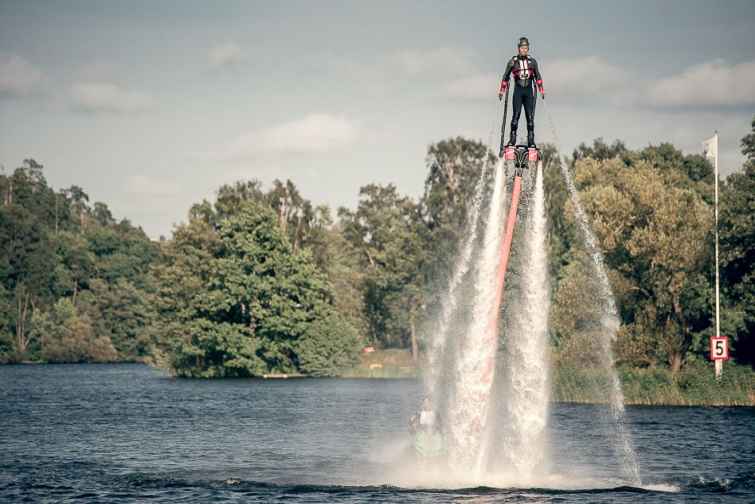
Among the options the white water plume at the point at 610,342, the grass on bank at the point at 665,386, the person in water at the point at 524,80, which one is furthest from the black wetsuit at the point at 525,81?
the grass on bank at the point at 665,386

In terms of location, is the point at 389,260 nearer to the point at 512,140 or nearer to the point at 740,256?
the point at 740,256

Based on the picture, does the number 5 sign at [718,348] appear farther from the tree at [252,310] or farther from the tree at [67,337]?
the tree at [67,337]

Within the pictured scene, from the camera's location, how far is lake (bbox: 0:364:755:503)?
3712cm

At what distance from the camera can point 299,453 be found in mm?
50000

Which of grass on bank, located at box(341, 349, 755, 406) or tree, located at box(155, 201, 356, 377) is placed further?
tree, located at box(155, 201, 356, 377)

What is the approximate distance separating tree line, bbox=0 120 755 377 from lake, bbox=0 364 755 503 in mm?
11377

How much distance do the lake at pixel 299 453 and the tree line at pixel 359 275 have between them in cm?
1138

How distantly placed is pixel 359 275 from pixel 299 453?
111 m

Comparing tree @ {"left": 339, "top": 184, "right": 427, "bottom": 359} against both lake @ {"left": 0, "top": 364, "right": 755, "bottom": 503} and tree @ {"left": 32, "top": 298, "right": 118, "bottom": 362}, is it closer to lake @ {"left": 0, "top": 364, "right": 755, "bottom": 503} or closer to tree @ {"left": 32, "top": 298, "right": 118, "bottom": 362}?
tree @ {"left": 32, "top": 298, "right": 118, "bottom": 362}

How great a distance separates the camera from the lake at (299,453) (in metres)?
37.1

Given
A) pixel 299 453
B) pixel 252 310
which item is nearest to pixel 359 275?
pixel 252 310

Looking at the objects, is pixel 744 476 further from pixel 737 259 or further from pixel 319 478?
pixel 737 259

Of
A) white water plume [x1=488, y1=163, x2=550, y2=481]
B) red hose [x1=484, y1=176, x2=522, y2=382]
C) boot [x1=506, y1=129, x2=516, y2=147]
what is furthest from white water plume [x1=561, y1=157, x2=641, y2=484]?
boot [x1=506, y1=129, x2=516, y2=147]

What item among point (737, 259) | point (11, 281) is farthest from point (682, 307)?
point (11, 281)
